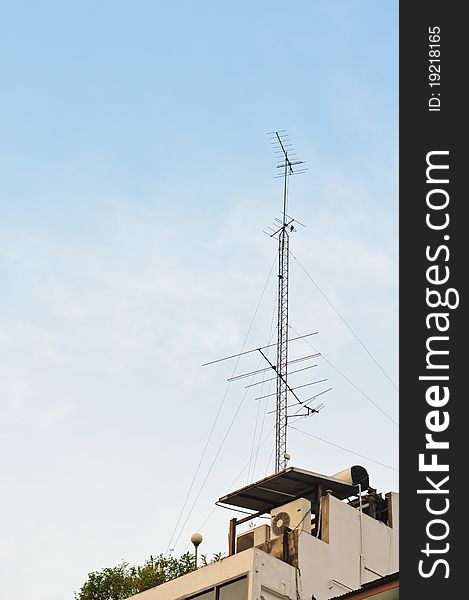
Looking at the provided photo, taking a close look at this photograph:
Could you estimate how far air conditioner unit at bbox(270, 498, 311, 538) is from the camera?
2870 cm

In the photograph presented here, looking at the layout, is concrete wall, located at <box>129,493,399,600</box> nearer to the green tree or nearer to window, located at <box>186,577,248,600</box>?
window, located at <box>186,577,248,600</box>

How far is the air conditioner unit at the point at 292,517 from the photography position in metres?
28.7

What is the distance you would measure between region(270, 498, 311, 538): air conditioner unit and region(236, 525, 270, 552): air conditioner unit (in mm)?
393

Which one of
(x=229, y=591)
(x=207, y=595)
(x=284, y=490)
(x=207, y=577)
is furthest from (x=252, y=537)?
(x=229, y=591)

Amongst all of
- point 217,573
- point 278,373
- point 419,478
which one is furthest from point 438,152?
point 278,373

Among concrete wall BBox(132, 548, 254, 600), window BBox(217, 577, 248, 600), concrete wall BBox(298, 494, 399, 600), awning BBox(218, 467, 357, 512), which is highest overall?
awning BBox(218, 467, 357, 512)

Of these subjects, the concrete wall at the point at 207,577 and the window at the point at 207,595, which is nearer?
the concrete wall at the point at 207,577

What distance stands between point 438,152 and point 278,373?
65.8ft

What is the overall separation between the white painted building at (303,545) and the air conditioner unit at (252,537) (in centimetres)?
2

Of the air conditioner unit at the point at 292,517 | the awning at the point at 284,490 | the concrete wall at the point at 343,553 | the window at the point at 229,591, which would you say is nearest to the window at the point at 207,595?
the window at the point at 229,591

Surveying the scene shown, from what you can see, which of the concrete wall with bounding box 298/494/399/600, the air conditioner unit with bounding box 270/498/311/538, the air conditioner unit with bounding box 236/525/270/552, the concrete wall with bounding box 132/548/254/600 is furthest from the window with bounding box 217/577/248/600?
the air conditioner unit with bounding box 236/525/270/552

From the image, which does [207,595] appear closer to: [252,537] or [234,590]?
[234,590]

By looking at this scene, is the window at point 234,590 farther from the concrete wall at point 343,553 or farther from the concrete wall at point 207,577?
the concrete wall at point 343,553

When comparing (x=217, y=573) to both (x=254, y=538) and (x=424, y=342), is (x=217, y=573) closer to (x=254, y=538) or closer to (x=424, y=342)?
(x=254, y=538)
